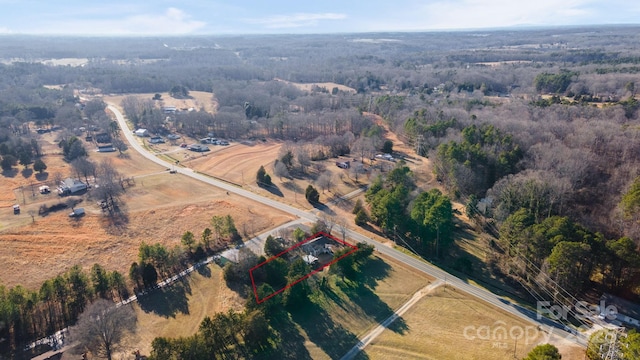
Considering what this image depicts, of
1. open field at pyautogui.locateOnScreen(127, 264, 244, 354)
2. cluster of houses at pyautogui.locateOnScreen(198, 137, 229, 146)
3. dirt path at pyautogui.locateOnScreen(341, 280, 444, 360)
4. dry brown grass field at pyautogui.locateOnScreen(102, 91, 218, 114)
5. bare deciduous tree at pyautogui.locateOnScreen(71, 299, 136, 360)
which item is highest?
dry brown grass field at pyautogui.locateOnScreen(102, 91, 218, 114)

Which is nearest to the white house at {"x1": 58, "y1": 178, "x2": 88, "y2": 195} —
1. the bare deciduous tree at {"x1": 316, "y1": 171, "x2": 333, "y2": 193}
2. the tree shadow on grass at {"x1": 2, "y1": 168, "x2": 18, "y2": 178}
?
the tree shadow on grass at {"x1": 2, "y1": 168, "x2": 18, "y2": 178}

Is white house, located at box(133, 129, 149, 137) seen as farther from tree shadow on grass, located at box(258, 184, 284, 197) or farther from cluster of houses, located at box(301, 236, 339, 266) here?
cluster of houses, located at box(301, 236, 339, 266)

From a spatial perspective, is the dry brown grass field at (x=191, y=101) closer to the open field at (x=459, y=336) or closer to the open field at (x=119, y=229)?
the open field at (x=119, y=229)

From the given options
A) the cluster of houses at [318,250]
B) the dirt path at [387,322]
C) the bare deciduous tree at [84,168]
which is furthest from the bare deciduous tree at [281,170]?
the dirt path at [387,322]

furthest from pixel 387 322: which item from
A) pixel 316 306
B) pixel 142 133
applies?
pixel 142 133

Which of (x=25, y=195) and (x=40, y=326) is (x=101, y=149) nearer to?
(x=25, y=195)

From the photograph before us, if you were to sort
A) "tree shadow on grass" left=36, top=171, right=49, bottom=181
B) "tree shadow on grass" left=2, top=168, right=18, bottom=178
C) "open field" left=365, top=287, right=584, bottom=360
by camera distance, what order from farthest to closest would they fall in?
1. "tree shadow on grass" left=2, top=168, right=18, bottom=178
2. "tree shadow on grass" left=36, top=171, right=49, bottom=181
3. "open field" left=365, top=287, right=584, bottom=360
